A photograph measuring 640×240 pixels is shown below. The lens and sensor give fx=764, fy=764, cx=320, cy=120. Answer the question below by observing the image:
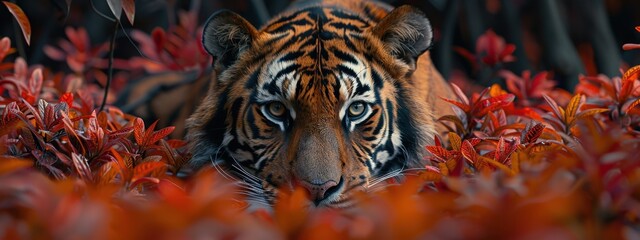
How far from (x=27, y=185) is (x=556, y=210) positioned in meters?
1.02

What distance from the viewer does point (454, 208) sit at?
1644 millimetres

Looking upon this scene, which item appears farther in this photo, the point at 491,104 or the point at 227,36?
the point at 227,36

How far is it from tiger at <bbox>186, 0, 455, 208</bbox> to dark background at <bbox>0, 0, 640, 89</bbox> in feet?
4.61

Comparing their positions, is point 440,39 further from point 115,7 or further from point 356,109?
point 115,7

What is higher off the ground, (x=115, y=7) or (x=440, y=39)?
(x=115, y=7)

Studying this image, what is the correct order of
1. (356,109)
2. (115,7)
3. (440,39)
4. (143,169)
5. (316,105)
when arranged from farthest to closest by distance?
(440,39) < (356,109) < (316,105) < (115,7) < (143,169)

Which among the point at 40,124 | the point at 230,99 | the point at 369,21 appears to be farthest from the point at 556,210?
the point at 369,21

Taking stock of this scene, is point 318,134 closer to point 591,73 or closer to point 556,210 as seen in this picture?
point 556,210

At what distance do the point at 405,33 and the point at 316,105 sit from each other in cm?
56

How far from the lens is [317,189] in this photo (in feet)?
8.65

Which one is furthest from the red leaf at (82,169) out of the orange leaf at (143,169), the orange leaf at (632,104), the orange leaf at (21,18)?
the orange leaf at (632,104)

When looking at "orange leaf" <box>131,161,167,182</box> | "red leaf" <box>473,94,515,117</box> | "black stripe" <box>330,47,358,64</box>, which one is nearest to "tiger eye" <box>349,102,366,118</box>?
"black stripe" <box>330,47,358,64</box>

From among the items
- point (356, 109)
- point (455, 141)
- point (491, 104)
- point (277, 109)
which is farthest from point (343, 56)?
point (455, 141)

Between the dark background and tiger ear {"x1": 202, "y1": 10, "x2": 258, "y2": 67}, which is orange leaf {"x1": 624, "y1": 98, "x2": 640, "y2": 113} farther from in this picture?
the dark background
